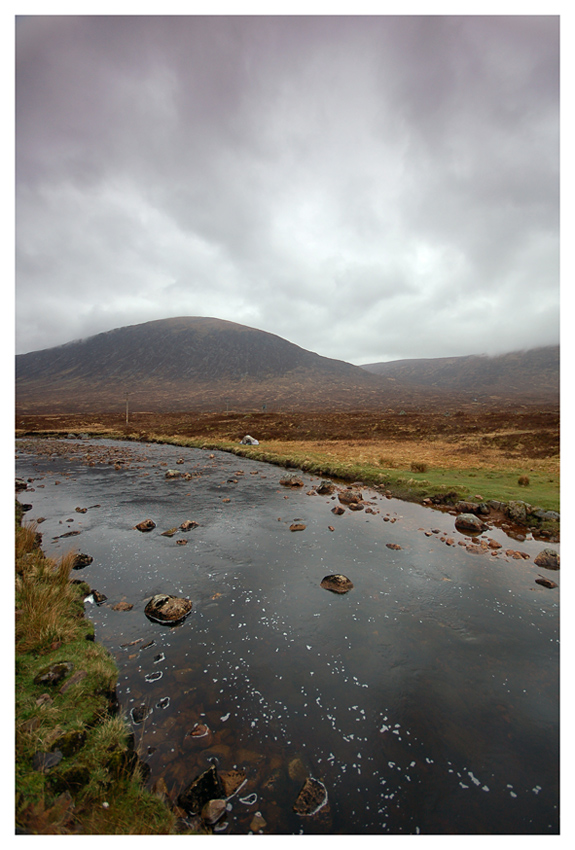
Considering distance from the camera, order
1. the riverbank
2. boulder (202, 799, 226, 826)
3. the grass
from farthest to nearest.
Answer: the grass → the riverbank → boulder (202, 799, 226, 826)

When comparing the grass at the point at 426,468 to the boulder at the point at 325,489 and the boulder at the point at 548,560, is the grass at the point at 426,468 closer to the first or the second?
the boulder at the point at 325,489

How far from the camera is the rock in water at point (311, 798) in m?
5.60

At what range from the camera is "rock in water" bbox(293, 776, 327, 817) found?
5602 mm

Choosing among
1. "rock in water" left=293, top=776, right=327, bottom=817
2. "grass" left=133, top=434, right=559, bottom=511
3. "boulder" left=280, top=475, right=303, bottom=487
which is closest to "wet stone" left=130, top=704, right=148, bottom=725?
"rock in water" left=293, top=776, right=327, bottom=817

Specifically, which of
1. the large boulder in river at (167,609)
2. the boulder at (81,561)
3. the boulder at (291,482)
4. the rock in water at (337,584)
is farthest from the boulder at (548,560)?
the boulder at (81,561)

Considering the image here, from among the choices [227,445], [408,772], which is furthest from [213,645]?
[227,445]

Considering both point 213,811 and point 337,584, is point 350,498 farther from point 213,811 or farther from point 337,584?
point 213,811

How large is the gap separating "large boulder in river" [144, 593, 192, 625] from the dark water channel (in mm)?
321

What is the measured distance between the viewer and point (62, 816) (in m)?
4.73

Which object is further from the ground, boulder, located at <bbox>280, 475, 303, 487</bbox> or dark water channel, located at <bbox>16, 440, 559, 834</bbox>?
boulder, located at <bbox>280, 475, 303, 487</bbox>

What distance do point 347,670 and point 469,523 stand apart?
12.3m

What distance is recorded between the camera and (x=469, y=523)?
17812 millimetres

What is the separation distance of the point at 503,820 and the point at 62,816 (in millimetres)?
6911

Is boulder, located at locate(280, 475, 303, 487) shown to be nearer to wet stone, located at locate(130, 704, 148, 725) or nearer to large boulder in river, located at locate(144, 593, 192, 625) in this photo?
large boulder in river, located at locate(144, 593, 192, 625)
